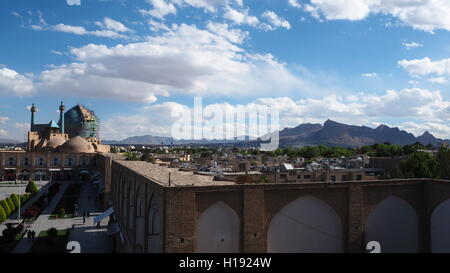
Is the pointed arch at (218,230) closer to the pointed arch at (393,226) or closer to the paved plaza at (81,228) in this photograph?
the pointed arch at (393,226)

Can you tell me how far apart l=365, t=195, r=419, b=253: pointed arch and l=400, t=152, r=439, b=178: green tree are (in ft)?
85.7

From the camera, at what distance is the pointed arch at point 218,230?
10945 millimetres

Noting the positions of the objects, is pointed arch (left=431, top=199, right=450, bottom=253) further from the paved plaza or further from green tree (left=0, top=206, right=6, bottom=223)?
green tree (left=0, top=206, right=6, bottom=223)

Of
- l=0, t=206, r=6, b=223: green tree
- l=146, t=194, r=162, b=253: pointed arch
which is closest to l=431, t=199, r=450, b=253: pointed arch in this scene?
l=146, t=194, r=162, b=253: pointed arch

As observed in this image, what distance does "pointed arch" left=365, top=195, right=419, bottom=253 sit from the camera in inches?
509

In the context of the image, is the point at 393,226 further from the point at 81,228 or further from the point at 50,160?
the point at 50,160

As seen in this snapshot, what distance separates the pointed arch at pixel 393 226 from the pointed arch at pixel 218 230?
A: 16.1 ft

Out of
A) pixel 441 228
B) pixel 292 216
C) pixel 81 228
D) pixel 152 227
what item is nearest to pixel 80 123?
pixel 81 228

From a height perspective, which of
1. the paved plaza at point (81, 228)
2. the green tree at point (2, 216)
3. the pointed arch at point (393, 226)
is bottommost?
the paved plaza at point (81, 228)

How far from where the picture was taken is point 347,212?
40.9 feet

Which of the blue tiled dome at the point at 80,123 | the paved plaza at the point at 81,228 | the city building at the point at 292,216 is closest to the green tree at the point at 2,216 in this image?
the paved plaza at the point at 81,228

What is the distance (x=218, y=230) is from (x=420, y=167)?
114 feet
